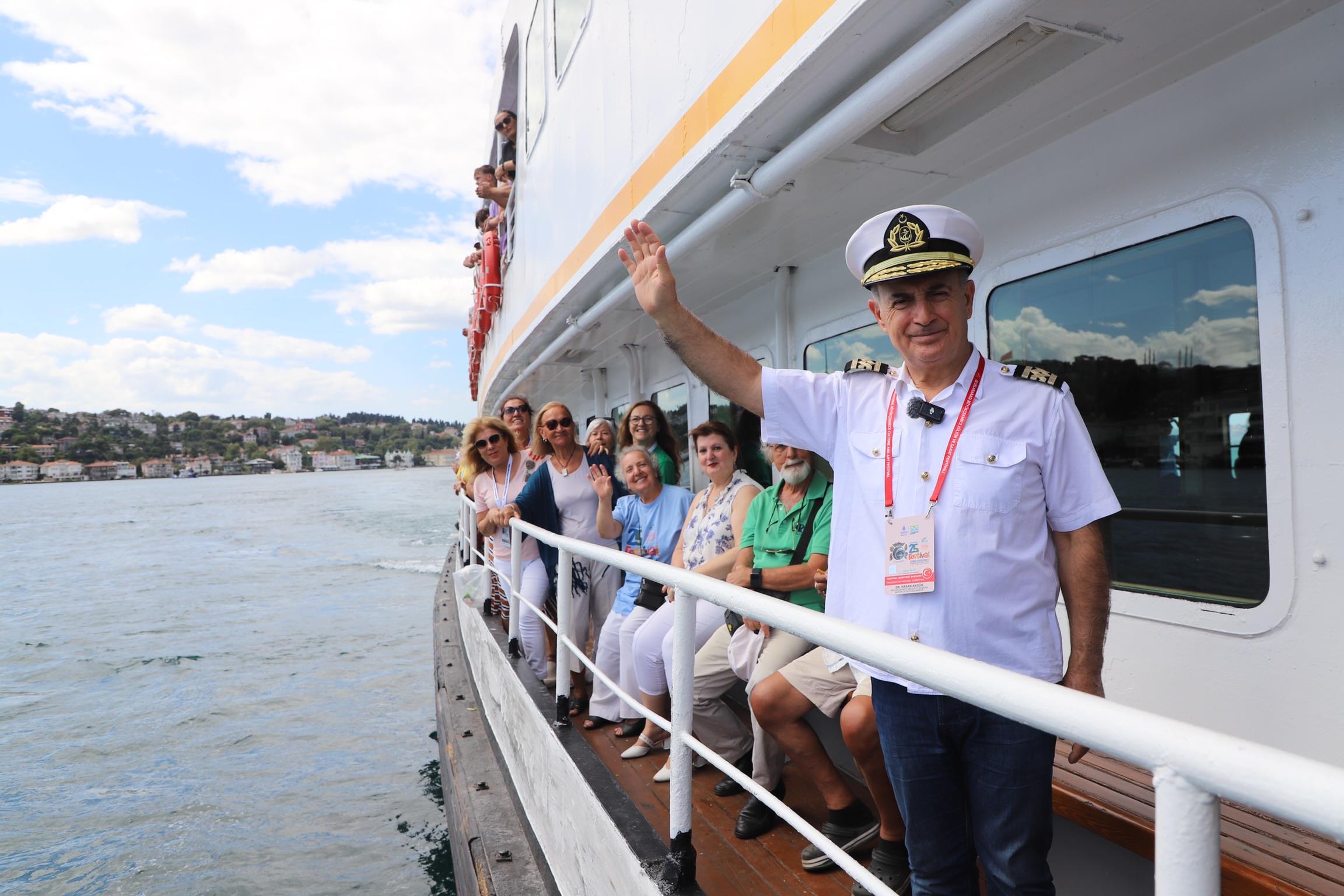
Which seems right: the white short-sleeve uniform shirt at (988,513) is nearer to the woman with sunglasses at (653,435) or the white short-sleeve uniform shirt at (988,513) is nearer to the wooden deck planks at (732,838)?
the wooden deck planks at (732,838)

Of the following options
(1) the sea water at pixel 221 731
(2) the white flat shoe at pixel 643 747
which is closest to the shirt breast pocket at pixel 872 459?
(2) the white flat shoe at pixel 643 747

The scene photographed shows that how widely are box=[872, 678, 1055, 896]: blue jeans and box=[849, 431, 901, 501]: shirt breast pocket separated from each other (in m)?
0.35

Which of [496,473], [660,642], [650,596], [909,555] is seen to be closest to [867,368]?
[909,555]

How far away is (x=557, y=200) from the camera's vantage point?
5363mm

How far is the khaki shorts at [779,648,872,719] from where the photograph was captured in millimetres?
2225

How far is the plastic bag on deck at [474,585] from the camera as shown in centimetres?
578

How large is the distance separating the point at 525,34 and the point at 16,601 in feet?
74.1

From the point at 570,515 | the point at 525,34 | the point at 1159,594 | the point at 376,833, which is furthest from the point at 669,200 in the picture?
the point at 376,833

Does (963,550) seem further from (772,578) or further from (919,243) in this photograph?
(772,578)

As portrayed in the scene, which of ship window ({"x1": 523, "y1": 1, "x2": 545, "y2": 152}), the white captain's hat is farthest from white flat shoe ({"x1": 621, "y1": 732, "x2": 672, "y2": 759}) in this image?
ship window ({"x1": 523, "y1": 1, "x2": 545, "y2": 152})

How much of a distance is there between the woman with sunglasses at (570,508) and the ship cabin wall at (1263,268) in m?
1.97

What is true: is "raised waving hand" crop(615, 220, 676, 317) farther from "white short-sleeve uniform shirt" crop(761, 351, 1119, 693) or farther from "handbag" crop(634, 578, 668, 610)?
"handbag" crop(634, 578, 668, 610)

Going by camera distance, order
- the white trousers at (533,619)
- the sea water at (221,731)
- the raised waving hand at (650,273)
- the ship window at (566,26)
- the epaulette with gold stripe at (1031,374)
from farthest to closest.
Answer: the sea water at (221,731), the ship window at (566,26), the white trousers at (533,619), the raised waving hand at (650,273), the epaulette with gold stripe at (1031,374)

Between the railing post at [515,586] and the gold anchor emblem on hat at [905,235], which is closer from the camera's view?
the gold anchor emblem on hat at [905,235]
